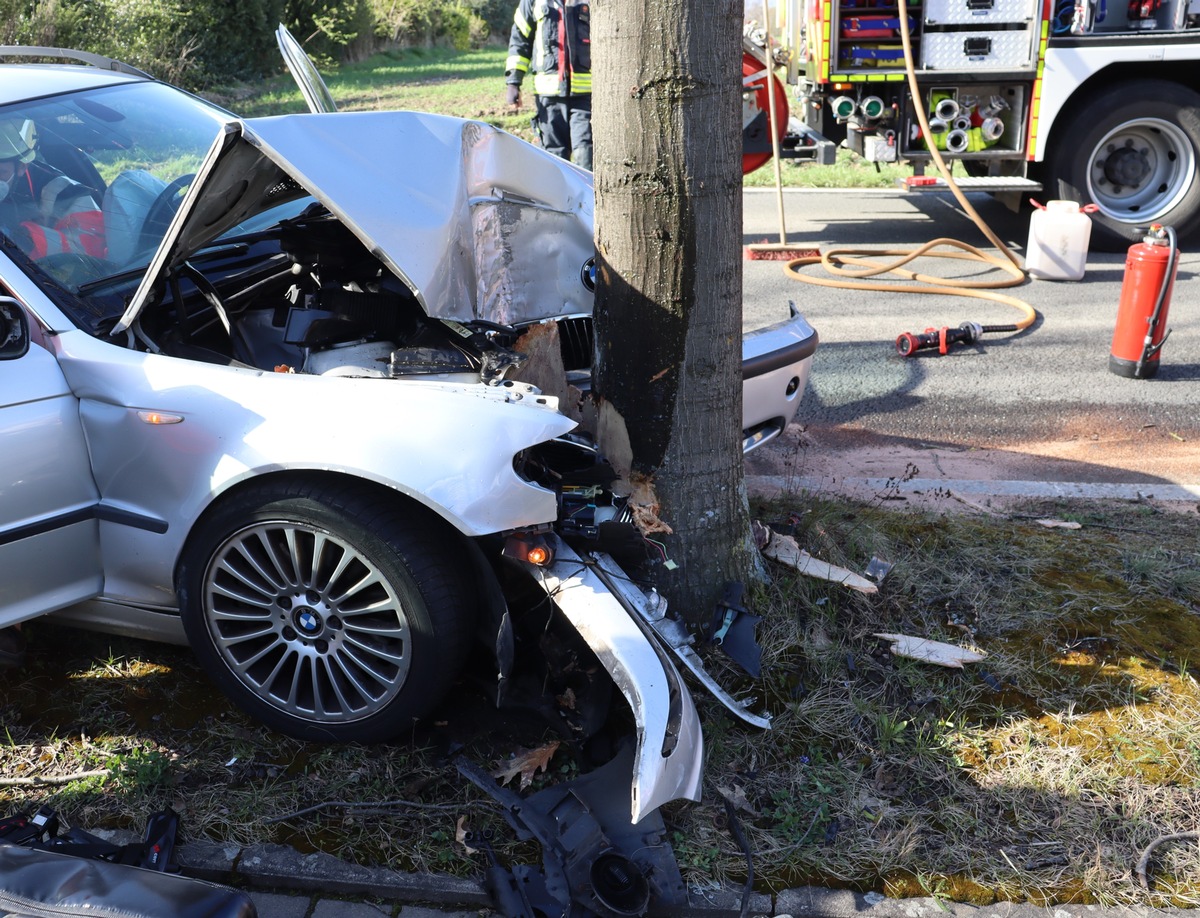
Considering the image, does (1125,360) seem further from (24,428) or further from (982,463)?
(24,428)

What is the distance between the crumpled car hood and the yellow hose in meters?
3.89

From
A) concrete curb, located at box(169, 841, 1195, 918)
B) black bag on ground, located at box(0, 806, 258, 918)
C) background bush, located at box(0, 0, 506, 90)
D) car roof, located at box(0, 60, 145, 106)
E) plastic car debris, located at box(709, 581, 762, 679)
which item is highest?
background bush, located at box(0, 0, 506, 90)

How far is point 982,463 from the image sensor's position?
476 centimetres

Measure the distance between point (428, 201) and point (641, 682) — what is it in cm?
160

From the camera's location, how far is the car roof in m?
3.55

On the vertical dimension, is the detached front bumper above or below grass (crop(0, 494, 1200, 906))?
above

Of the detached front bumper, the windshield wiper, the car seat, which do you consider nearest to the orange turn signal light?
the detached front bumper

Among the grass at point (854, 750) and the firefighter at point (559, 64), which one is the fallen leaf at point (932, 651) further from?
the firefighter at point (559, 64)

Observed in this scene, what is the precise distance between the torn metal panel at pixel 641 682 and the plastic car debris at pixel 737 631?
533 millimetres

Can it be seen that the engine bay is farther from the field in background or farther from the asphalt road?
the field in background

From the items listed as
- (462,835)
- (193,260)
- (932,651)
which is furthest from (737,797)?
(193,260)

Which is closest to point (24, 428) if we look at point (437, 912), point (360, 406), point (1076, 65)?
point (360, 406)

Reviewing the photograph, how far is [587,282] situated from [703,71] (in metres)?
1.18

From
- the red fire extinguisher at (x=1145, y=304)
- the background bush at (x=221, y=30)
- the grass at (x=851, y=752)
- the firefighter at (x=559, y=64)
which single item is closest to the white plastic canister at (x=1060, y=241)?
the red fire extinguisher at (x=1145, y=304)
